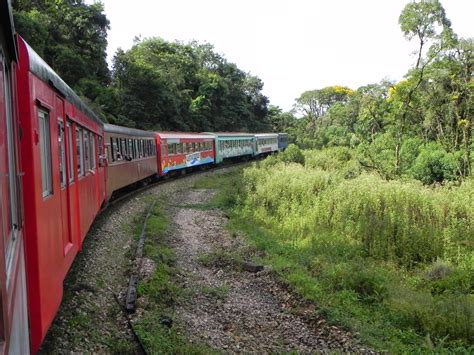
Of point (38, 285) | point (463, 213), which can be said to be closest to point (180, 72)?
point (463, 213)

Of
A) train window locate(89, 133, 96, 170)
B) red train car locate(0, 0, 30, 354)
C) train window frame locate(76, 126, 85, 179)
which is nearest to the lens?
red train car locate(0, 0, 30, 354)

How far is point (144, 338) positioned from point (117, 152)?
30.2 feet

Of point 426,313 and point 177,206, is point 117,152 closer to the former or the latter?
point 177,206

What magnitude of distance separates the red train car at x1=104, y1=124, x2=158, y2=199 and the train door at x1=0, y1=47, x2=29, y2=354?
945 centimetres

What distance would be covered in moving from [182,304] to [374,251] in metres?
5.01

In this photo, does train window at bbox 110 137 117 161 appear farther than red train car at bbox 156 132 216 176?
No

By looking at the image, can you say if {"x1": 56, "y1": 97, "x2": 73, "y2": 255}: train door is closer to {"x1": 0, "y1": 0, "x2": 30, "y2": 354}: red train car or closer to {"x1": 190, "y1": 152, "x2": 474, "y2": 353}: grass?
{"x1": 0, "y1": 0, "x2": 30, "y2": 354}: red train car

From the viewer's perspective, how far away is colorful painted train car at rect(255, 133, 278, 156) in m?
41.3

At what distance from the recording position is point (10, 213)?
256cm

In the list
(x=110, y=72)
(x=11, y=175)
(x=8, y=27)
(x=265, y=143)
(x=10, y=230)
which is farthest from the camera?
(x=265, y=143)

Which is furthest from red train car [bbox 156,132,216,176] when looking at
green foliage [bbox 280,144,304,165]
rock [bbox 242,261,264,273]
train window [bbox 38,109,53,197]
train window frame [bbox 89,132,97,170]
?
train window [bbox 38,109,53,197]

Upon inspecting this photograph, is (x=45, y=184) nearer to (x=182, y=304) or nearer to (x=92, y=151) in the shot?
(x=182, y=304)

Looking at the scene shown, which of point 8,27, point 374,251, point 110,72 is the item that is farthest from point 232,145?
point 8,27

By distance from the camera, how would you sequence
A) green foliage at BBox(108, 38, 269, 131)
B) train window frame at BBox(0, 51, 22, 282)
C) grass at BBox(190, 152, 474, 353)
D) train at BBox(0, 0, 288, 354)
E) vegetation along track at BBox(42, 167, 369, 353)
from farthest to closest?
green foliage at BBox(108, 38, 269, 131), grass at BBox(190, 152, 474, 353), vegetation along track at BBox(42, 167, 369, 353), train window frame at BBox(0, 51, 22, 282), train at BBox(0, 0, 288, 354)
